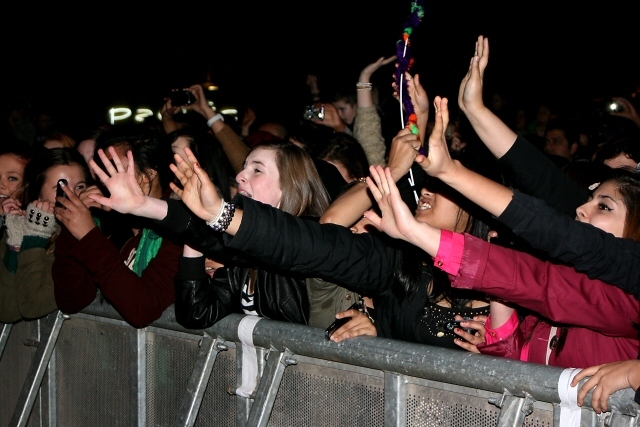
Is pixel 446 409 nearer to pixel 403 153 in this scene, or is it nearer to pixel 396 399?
pixel 396 399

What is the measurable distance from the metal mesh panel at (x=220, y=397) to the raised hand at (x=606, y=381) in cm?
174

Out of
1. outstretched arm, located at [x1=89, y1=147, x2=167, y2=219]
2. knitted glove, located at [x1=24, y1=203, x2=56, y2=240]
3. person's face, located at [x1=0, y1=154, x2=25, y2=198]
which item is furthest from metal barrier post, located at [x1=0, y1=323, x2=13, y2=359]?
outstretched arm, located at [x1=89, y1=147, x2=167, y2=219]

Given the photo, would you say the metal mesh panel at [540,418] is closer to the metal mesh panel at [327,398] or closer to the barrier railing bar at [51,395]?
the metal mesh panel at [327,398]

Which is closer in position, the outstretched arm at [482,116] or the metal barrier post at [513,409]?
the metal barrier post at [513,409]

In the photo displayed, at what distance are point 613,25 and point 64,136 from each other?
7311 millimetres

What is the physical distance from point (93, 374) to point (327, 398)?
164 centimetres

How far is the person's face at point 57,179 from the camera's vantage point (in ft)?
17.5

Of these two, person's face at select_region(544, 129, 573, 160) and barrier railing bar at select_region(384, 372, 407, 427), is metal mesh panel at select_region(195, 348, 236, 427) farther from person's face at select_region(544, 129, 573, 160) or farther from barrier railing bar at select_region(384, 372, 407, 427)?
person's face at select_region(544, 129, 573, 160)

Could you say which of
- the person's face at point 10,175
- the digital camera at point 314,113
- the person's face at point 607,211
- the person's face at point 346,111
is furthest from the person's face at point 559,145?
the person's face at point 10,175

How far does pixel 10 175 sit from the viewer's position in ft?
20.1

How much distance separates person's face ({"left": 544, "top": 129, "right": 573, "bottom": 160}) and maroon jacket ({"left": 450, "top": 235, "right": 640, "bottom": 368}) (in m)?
4.33

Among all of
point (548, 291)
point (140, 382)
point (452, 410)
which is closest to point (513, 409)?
point (452, 410)

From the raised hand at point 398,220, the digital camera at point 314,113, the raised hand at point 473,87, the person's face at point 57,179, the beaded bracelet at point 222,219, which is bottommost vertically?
the person's face at point 57,179

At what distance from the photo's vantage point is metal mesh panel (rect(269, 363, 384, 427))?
3271mm
